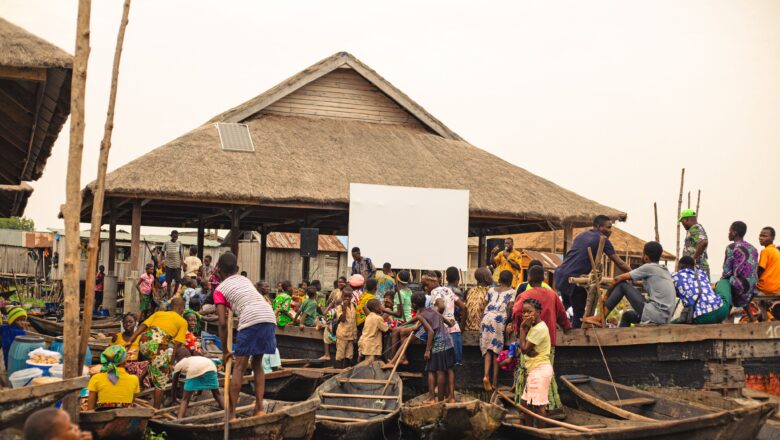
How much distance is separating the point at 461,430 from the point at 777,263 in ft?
17.3

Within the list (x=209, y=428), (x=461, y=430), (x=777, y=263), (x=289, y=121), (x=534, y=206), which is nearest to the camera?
(x=209, y=428)

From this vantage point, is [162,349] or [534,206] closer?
[162,349]

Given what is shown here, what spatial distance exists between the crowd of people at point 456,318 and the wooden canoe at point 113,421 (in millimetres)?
500

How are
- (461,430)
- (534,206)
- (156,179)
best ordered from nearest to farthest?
1. (461,430)
2. (156,179)
3. (534,206)

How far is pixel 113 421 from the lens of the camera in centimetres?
821

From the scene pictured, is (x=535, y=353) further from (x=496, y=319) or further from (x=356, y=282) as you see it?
(x=356, y=282)

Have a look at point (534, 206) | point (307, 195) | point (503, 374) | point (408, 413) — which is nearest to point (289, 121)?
point (307, 195)

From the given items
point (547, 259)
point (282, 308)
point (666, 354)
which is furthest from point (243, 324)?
point (547, 259)

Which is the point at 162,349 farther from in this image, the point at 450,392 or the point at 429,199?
the point at 429,199

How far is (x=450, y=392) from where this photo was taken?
10.4m

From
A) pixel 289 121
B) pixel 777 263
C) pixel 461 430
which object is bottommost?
pixel 461 430

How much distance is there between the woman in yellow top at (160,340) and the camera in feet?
34.2

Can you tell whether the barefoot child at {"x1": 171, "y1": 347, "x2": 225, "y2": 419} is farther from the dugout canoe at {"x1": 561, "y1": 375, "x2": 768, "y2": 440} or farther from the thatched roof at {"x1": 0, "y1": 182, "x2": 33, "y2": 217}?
the thatched roof at {"x1": 0, "y1": 182, "x2": 33, "y2": 217}

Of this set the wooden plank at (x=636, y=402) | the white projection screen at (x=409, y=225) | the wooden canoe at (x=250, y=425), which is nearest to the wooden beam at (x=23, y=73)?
the wooden canoe at (x=250, y=425)
